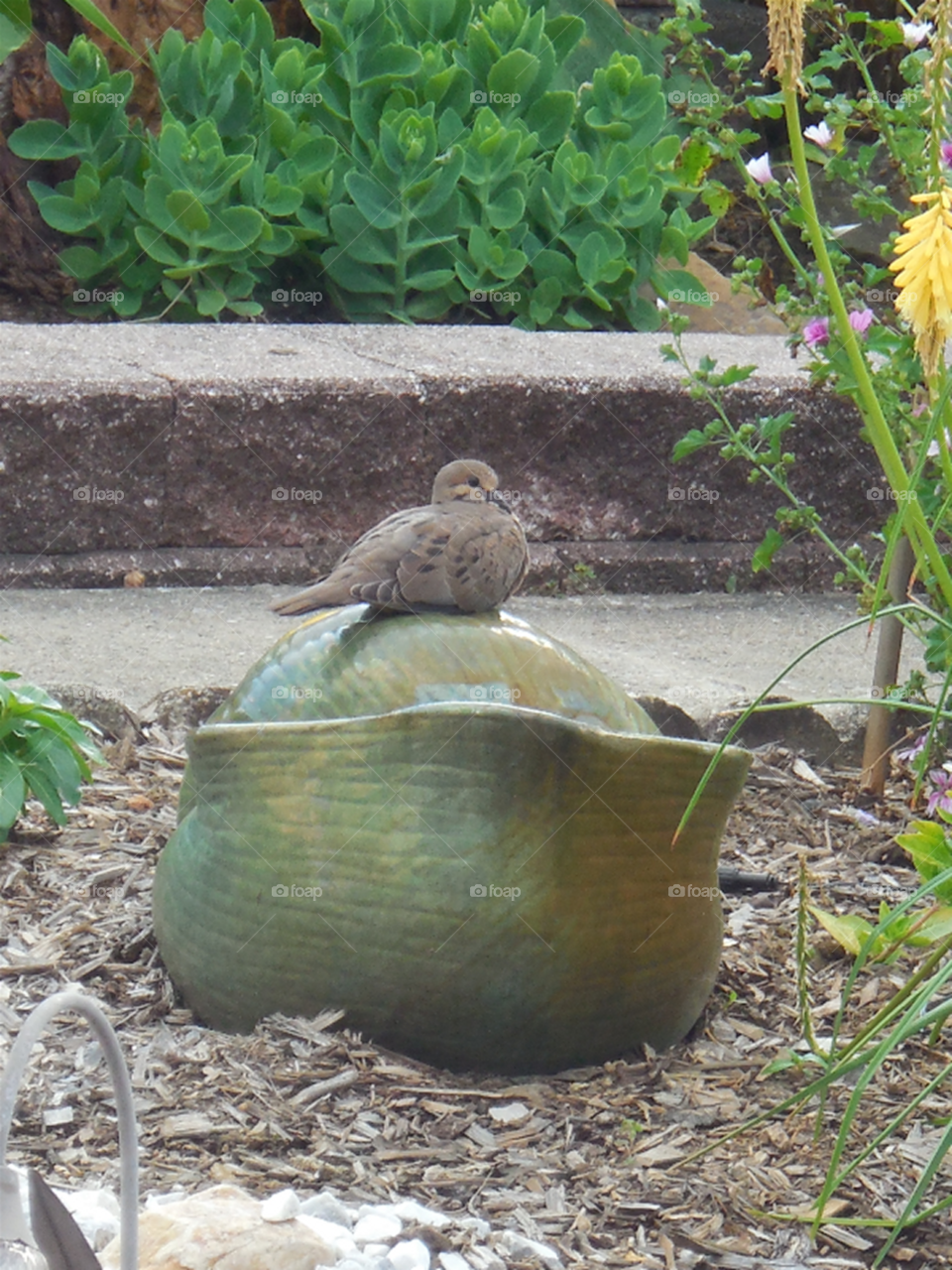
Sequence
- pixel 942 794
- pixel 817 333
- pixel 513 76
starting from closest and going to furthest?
pixel 942 794
pixel 817 333
pixel 513 76

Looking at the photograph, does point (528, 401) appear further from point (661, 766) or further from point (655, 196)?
point (661, 766)

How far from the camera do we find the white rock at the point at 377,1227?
1813 mm

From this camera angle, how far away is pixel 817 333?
3227 millimetres

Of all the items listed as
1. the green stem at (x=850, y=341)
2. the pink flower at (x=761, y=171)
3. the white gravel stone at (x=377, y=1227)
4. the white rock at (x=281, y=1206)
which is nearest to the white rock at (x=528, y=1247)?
the white gravel stone at (x=377, y=1227)

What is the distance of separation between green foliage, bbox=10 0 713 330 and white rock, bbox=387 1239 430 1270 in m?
4.46

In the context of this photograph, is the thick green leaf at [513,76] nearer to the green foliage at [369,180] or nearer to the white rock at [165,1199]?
the green foliage at [369,180]

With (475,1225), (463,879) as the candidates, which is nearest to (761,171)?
(463,879)

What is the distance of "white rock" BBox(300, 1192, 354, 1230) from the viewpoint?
184 cm

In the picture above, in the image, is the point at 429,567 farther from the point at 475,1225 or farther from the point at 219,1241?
the point at 219,1241

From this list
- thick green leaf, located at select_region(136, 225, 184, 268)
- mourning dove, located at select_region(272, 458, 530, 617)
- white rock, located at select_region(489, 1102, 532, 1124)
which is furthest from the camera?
thick green leaf, located at select_region(136, 225, 184, 268)

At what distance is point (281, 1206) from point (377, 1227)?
0.48 ft

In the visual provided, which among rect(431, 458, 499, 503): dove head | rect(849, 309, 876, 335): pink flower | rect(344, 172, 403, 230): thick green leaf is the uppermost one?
rect(344, 172, 403, 230): thick green leaf

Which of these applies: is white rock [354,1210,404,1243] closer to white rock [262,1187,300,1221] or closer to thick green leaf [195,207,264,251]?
white rock [262,1187,300,1221]

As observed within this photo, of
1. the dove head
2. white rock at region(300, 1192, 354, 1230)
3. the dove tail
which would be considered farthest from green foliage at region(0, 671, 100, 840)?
white rock at region(300, 1192, 354, 1230)
